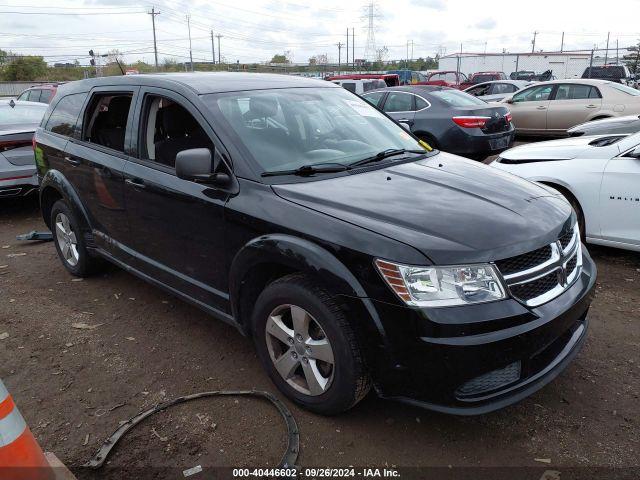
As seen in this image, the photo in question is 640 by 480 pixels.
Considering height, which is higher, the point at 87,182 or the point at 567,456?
the point at 87,182

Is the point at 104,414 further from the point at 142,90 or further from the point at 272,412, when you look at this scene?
the point at 142,90

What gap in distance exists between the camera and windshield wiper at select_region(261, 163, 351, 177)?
308cm

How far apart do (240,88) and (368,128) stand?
0.97m

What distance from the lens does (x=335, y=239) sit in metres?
2.55

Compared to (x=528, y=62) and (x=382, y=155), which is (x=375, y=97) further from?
(x=528, y=62)

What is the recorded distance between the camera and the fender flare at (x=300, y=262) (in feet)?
8.12

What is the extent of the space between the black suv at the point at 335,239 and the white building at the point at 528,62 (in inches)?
1222

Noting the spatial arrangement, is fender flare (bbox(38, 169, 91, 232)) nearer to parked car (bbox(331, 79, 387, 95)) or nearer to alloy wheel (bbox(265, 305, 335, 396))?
alloy wheel (bbox(265, 305, 335, 396))

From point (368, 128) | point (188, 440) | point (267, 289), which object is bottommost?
point (188, 440)

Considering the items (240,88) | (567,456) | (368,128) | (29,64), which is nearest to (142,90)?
(240,88)

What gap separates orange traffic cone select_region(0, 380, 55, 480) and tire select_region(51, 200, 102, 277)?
266 cm

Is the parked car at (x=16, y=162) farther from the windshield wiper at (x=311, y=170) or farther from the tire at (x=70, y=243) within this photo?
the windshield wiper at (x=311, y=170)

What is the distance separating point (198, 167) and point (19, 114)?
657cm

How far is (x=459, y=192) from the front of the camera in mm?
2973
